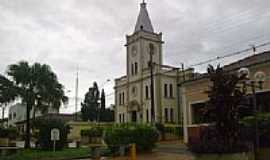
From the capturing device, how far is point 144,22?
5838cm

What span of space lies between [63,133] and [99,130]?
13861mm

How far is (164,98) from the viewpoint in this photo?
52.5m

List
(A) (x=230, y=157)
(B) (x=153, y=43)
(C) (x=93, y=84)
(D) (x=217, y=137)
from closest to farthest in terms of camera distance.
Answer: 1. (A) (x=230, y=157)
2. (D) (x=217, y=137)
3. (B) (x=153, y=43)
4. (C) (x=93, y=84)

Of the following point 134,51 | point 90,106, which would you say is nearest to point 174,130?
point 134,51

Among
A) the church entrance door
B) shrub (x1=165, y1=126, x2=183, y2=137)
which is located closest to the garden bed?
shrub (x1=165, y1=126, x2=183, y2=137)

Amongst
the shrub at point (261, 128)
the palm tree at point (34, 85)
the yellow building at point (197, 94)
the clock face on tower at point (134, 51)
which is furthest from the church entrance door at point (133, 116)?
the shrub at point (261, 128)

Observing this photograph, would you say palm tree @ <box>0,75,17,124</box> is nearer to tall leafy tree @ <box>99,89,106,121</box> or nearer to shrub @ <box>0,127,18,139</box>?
shrub @ <box>0,127,18,139</box>

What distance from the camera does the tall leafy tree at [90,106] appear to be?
229ft

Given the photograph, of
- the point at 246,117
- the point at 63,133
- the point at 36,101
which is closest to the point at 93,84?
the point at 36,101

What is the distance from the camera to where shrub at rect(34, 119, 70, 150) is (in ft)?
105

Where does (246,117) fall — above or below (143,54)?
below

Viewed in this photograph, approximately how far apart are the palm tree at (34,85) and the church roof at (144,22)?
22.3m

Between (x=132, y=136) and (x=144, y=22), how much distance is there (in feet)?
120

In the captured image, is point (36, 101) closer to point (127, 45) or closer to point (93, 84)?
point (127, 45)
